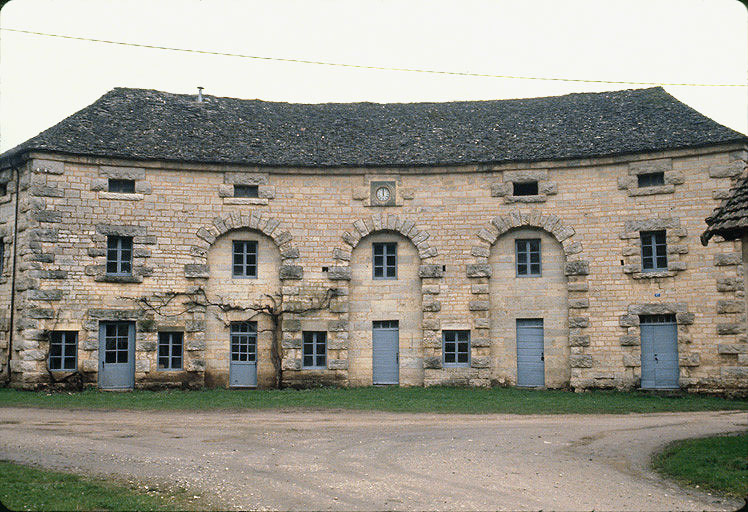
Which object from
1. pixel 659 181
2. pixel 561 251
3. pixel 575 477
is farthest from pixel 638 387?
pixel 575 477

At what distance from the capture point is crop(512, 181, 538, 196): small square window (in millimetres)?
24156

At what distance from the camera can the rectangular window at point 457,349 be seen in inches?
934

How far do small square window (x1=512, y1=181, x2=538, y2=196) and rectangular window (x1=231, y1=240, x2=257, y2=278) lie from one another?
8505 mm

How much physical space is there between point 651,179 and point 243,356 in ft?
44.9

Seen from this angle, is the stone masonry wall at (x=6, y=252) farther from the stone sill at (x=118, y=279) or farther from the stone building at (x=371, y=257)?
the stone sill at (x=118, y=279)

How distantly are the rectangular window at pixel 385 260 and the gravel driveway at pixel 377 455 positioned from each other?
22.9 feet

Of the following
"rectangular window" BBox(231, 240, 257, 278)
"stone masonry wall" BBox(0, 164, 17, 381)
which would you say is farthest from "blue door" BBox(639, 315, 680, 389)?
"stone masonry wall" BBox(0, 164, 17, 381)

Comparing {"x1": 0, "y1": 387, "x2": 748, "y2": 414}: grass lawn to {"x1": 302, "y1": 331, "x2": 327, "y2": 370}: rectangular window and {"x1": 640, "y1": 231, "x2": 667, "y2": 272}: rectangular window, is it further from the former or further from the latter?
{"x1": 640, "y1": 231, "x2": 667, "y2": 272}: rectangular window

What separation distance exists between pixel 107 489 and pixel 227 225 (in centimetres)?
1465

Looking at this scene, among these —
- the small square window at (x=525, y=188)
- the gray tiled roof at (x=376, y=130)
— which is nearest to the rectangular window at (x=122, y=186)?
the gray tiled roof at (x=376, y=130)

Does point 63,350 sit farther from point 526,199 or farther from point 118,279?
point 526,199

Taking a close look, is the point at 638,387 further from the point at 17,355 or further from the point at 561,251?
the point at 17,355

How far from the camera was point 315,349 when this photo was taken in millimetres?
23922

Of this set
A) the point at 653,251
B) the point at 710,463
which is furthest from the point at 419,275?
the point at 710,463
